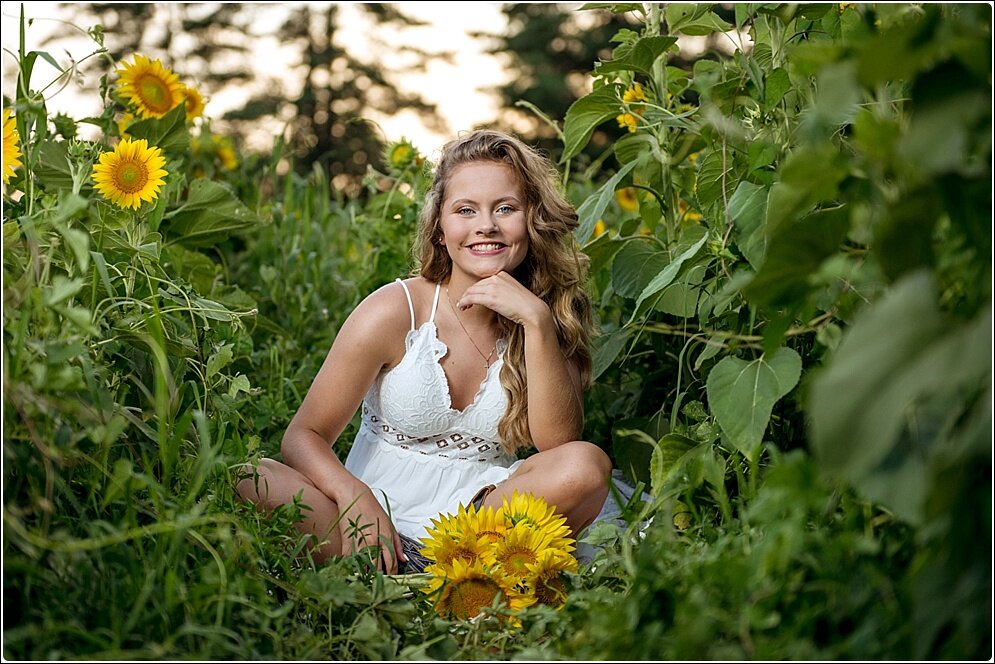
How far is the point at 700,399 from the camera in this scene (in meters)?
2.13

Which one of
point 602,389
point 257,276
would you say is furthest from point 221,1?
point 602,389

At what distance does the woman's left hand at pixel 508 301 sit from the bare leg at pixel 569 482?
27 cm

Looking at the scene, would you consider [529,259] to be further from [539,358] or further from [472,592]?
[472,592]

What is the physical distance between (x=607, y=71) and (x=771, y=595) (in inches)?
48.2

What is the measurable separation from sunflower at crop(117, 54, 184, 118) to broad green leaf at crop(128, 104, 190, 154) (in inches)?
2.2

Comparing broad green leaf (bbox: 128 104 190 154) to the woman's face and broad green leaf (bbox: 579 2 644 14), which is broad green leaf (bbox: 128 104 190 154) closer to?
the woman's face

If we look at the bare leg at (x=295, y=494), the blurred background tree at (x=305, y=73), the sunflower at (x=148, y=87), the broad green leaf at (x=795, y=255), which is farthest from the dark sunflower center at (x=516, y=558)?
the blurred background tree at (x=305, y=73)

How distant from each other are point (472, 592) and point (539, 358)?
63cm

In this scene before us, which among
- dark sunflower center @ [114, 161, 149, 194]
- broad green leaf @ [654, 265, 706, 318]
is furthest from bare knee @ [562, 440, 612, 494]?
dark sunflower center @ [114, 161, 149, 194]

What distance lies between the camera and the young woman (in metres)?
2.13

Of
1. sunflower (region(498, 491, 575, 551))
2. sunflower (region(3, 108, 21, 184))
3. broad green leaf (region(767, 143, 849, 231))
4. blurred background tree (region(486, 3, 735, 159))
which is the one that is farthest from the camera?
blurred background tree (region(486, 3, 735, 159))

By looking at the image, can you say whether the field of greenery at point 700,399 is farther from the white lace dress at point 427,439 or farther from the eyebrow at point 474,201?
the white lace dress at point 427,439

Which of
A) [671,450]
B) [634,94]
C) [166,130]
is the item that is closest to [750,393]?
[671,450]

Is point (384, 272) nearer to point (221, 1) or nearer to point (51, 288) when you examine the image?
point (51, 288)
